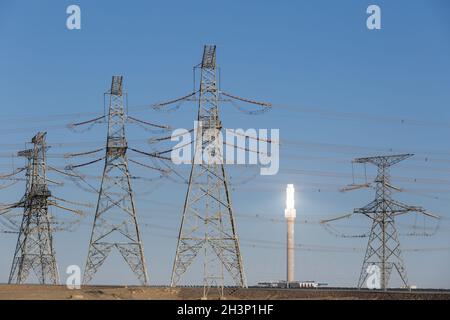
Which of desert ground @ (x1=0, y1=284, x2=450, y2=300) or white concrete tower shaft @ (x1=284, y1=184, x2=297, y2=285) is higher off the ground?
white concrete tower shaft @ (x1=284, y1=184, x2=297, y2=285)

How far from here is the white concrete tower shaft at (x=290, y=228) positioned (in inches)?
7124

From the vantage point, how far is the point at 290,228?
187000mm

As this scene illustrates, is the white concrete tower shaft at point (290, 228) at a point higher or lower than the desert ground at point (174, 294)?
higher

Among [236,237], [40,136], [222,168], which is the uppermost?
[40,136]

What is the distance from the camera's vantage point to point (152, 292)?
95438mm

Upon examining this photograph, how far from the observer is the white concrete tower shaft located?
181 meters

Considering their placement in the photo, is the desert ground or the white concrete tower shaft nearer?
the desert ground

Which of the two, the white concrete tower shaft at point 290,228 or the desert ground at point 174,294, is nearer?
the desert ground at point 174,294

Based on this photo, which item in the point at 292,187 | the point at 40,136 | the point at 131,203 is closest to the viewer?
the point at 131,203

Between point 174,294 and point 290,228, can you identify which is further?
point 290,228
